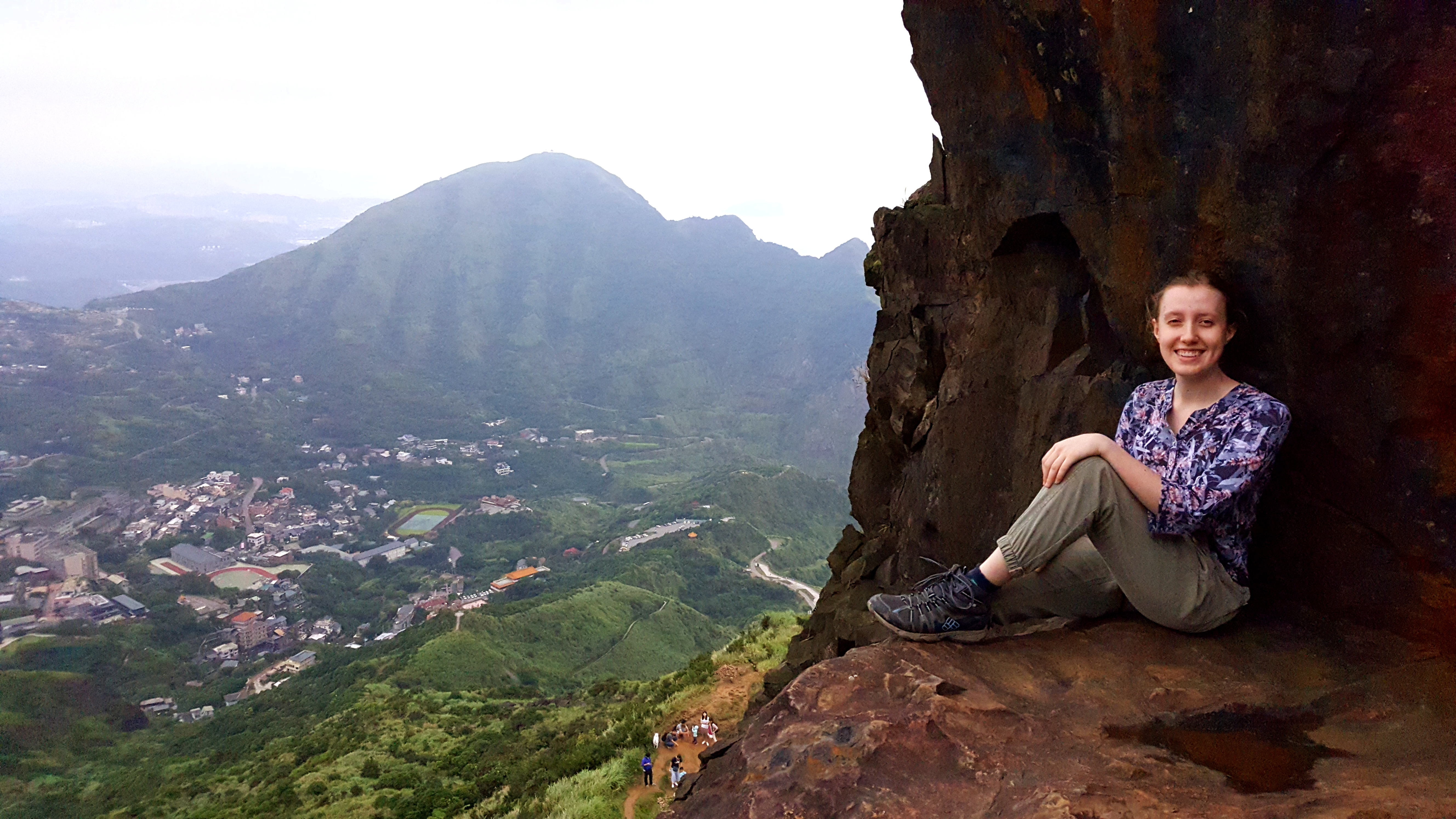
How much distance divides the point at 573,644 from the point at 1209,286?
2225 inches

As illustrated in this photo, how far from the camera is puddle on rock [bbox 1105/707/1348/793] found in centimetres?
363

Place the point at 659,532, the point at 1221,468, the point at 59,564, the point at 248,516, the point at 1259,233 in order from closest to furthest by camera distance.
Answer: the point at 1221,468, the point at 1259,233, the point at 59,564, the point at 659,532, the point at 248,516

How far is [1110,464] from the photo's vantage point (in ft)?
14.8

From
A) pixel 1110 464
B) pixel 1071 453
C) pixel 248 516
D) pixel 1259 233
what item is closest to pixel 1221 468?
pixel 1110 464

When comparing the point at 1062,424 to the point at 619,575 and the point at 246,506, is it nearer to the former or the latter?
the point at 619,575

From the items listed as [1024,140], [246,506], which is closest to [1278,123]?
[1024,140]

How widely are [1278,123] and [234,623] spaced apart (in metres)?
94.8

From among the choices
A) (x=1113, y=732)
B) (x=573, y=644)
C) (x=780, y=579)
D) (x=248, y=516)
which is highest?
(x=1113, y=732)

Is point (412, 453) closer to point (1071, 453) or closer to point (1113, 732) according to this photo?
point (1071, 453)

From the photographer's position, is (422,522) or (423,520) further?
(423,520)

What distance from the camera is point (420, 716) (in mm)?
34250

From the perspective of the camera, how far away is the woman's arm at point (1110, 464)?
447 centimetres

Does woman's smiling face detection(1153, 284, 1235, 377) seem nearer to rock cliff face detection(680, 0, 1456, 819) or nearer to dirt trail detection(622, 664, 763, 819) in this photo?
rock cliff face detection(680, 0, 1456, 819)

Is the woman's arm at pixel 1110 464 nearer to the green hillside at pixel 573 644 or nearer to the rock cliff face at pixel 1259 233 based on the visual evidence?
the rock cliff face at pixel 1259 233
